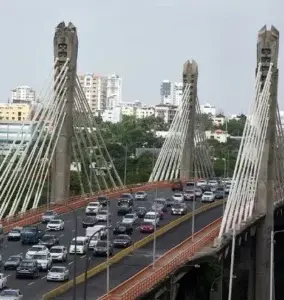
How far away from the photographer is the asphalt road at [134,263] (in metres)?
34.8

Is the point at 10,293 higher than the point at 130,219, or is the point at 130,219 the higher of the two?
the point at 130,219

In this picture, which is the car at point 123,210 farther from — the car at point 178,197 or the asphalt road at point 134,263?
the car at point 178,197

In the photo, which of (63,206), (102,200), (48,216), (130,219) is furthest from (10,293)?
(102,200)

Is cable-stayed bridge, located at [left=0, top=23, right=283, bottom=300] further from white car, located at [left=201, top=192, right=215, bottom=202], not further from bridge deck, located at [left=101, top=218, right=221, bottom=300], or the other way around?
white car, located at [left=201, top=192, right=215, bottom=202]

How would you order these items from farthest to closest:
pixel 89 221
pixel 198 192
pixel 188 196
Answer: pixel 198 192
pixel 188 196
pixel 89 221

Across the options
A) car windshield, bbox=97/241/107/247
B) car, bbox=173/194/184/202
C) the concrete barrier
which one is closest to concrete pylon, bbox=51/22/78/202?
car, bbox=173/194/184/202

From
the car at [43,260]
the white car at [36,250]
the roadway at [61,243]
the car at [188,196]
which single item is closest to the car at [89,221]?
the roadway at [61,243]

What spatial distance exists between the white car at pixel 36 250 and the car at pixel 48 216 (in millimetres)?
10687

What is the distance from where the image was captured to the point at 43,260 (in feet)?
133

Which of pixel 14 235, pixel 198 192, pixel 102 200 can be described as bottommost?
pixel 14 235

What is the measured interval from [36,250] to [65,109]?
25.6m

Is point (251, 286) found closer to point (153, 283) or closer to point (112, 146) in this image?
point (153, 283)

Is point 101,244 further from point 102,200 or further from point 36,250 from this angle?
point 102,200

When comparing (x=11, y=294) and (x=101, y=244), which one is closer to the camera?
(x=11, y=294)
